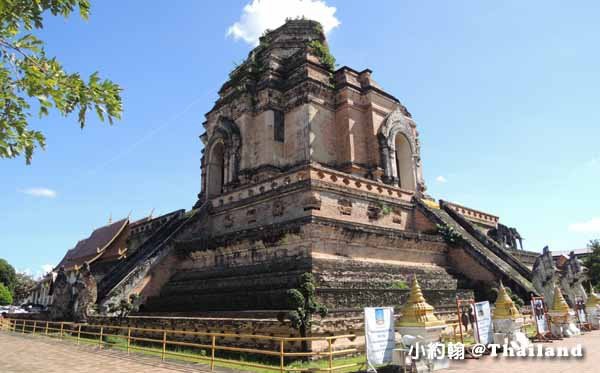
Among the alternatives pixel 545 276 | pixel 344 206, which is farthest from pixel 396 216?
pixel 545 276

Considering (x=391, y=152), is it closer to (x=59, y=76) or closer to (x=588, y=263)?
(x=59, y=76)

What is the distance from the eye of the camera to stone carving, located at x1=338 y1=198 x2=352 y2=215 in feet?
51.6

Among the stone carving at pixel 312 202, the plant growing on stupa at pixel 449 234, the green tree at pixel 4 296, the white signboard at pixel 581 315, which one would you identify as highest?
the stone carving at pixel 312 202

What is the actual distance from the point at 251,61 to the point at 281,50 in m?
2.10

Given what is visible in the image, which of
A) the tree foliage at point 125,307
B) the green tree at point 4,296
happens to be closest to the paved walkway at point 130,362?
the tree foliage at point 125,307

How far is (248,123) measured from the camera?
74.6 feet

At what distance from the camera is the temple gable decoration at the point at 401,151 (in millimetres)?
22172

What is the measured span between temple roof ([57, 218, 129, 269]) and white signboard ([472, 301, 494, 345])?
25.8 m

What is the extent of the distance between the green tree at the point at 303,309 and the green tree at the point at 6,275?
6488 cm

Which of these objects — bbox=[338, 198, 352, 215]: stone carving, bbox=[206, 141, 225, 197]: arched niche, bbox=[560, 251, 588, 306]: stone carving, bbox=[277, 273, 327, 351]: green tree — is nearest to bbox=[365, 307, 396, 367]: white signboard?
bbox=[277, 273, 327, 351]: green tree

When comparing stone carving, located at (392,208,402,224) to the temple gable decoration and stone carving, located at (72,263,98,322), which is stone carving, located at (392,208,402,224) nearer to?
the temple gable decoration

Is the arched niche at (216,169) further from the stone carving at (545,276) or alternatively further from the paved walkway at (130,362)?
the stone carving at (545,276)

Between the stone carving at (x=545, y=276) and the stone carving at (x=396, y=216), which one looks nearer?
the stone carving at (x=545, y=276)

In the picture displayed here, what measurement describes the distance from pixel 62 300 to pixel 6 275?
53019 mm
